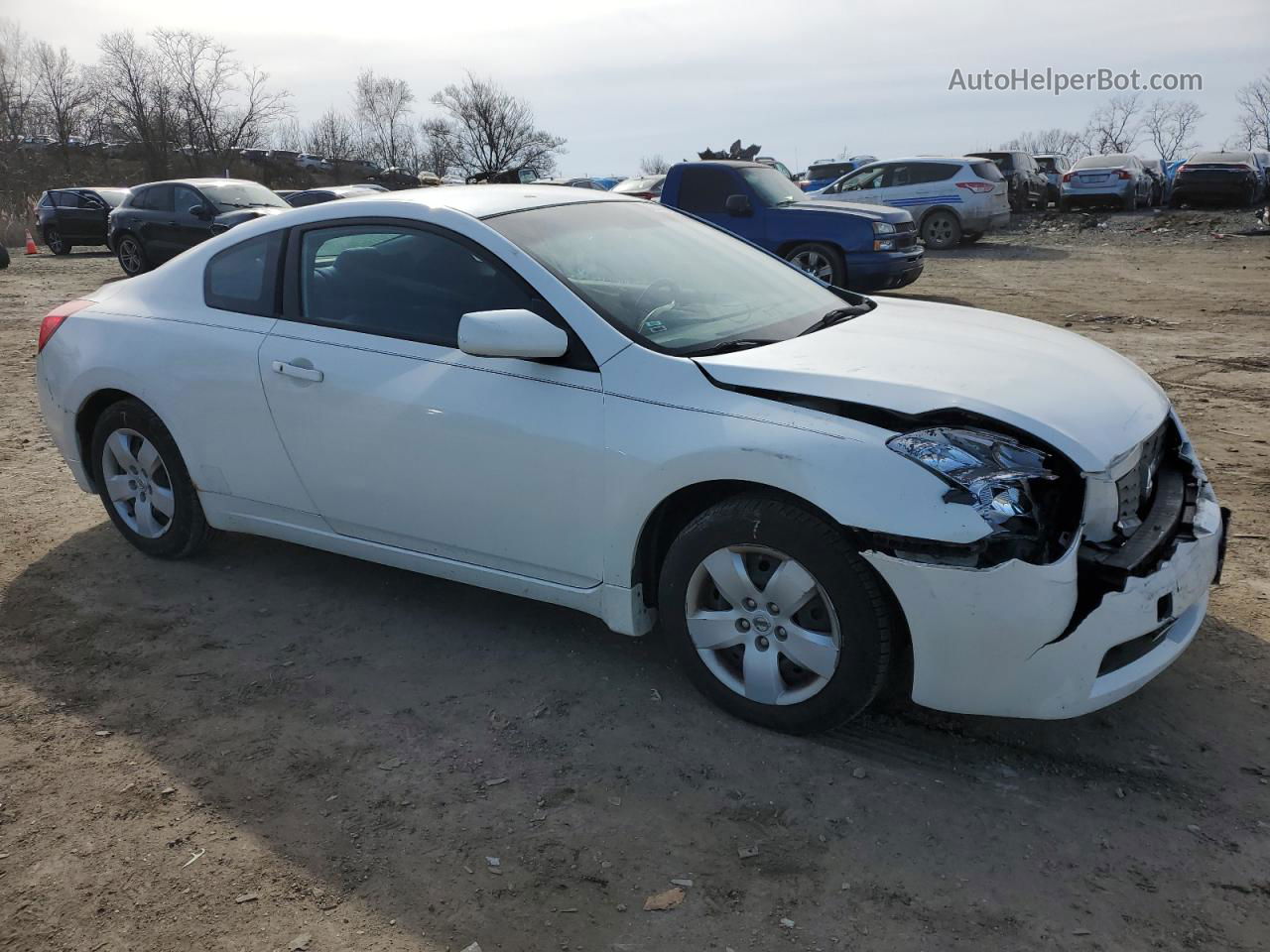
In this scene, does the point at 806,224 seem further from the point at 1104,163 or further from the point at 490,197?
the point at 1104,163

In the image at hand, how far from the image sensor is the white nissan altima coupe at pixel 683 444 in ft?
9.04

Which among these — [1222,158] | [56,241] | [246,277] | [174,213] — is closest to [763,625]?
[246,277]

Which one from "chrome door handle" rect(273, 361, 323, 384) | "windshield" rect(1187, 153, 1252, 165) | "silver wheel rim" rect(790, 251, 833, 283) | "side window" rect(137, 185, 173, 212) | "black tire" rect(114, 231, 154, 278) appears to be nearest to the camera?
"chrome door handle" rect(273, 361, 323, 384)

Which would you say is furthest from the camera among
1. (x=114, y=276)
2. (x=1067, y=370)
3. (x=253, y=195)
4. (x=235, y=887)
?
(x=114, y=276)

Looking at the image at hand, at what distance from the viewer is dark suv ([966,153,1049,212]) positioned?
24281mm

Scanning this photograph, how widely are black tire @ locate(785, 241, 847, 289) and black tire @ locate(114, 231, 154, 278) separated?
1124cm

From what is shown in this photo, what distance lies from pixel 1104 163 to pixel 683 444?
84.7 feet

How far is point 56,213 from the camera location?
23156 mm

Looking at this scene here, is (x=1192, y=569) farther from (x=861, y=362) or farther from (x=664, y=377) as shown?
(x=664, y=377)

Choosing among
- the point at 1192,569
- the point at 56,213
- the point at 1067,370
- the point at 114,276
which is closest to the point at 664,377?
the point at 1067,370

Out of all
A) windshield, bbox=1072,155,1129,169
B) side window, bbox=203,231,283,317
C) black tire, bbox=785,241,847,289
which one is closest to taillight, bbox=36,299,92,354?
side window, bbox=203,231,283,317

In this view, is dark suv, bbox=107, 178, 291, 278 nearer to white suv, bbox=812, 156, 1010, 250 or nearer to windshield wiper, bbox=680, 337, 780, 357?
white suv, bbox=812, 156, 1010, 250

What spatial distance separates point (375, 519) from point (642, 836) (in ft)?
5.34

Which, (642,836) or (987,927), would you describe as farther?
(642,836)
